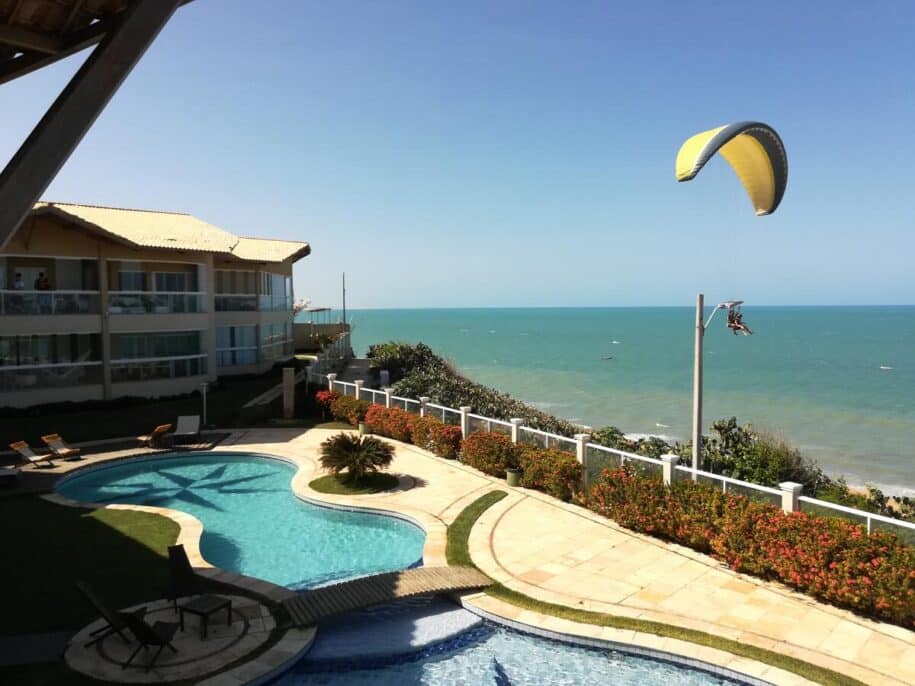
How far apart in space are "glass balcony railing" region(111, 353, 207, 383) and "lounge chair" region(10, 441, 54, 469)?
827 cm

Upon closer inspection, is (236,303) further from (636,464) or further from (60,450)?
(636,464)

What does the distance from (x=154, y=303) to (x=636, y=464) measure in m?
22.4

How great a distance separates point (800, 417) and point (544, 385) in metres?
24.6

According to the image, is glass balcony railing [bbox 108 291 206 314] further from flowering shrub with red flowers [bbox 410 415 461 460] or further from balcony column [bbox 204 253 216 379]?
flowering shrub with red flowers [bbox 410 415 461 460]

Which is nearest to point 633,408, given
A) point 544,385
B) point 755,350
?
point 544,385

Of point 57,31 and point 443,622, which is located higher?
point 57,31

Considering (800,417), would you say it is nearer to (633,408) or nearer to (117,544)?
(633,408)

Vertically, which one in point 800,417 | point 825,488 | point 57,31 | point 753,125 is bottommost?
point 800,417

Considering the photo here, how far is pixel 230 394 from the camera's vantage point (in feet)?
88.8

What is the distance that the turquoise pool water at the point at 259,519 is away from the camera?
36.6ft

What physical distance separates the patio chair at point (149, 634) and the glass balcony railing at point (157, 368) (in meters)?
20.6

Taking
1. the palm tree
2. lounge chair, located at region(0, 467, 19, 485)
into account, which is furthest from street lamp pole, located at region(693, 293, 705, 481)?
lounge chair, located at region(0, 467, 19, 485)

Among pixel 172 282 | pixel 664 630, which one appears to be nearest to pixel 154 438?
pixel 172 282

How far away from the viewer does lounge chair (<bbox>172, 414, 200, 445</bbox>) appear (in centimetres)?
1945
